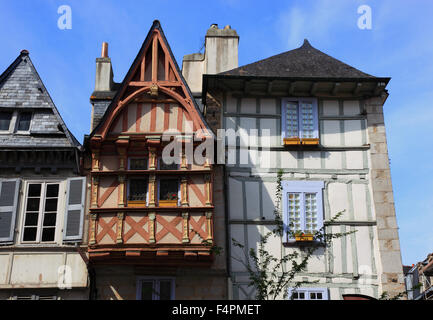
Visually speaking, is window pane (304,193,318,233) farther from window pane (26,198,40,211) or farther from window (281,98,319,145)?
window pane (26,198,40,211)

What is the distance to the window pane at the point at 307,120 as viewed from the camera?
17.6m

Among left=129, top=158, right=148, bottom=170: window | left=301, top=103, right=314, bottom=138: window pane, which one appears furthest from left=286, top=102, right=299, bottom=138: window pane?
left=129, top=158, right=148, bottom=170: window

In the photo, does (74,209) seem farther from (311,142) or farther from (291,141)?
(311,142)

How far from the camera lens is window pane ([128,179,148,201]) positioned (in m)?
16.1

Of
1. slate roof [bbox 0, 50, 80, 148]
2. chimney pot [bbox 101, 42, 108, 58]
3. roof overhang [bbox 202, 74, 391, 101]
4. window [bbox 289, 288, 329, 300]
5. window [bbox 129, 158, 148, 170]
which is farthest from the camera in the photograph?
chimney pot [bbox 101, 42, 108, 58]

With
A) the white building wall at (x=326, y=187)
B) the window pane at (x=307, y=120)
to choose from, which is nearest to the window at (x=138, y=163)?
the white building wall at (x=326, y=187)

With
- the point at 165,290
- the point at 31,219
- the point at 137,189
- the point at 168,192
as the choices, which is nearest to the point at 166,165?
the point at 168,192

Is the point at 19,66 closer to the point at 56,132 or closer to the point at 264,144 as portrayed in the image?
the point at 56,132

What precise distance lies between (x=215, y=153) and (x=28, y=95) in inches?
213

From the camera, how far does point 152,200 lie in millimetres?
15859

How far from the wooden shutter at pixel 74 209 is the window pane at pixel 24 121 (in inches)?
84.0

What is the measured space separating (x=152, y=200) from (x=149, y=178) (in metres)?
0.59

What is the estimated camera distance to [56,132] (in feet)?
56.0

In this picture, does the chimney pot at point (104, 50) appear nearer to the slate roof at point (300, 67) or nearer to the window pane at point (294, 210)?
the slate roof at point (300, 67)
